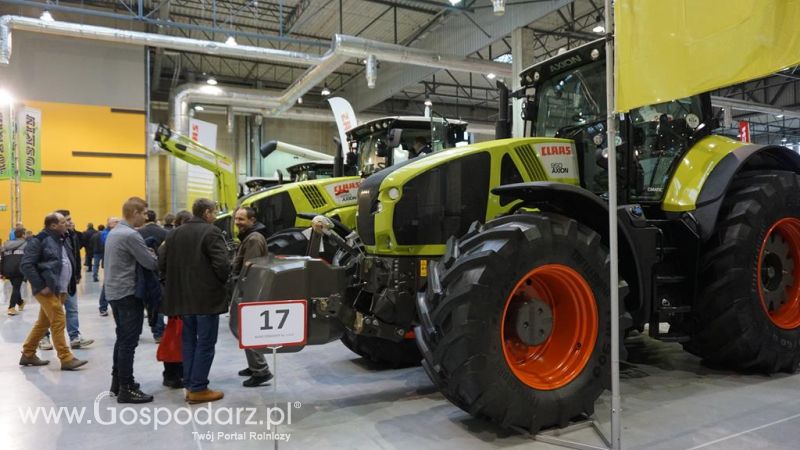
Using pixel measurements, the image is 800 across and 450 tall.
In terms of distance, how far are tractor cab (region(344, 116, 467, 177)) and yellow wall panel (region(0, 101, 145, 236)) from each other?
13284 mm

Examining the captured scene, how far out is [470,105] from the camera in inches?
1009

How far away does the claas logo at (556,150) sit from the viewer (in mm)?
4523

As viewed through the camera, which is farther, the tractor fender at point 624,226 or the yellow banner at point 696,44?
the tractor fender at point 624,226

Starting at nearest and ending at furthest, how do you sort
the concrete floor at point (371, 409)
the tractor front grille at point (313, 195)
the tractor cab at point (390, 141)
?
the concrete floor at point (371, 409) → the tractor cab at point (390, 141) → the tractor front grille at point (313, 195)

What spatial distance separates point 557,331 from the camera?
12.8 feet

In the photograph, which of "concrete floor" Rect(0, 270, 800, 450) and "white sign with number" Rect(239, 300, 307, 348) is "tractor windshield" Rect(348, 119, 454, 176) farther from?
"white sign with number" Rect(239, 300, 307, 348)

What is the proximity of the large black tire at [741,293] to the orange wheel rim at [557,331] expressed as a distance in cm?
145

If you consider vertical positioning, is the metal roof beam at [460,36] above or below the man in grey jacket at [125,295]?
above

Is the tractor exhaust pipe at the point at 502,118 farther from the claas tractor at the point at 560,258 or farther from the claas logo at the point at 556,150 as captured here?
the claas logo at the point at 556,150

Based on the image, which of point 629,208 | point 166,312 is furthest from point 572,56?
point 166,312

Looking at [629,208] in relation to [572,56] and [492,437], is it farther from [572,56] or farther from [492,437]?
[492,437]

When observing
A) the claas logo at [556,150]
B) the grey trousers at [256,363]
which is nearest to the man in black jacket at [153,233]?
the grey trousers at [256,363]

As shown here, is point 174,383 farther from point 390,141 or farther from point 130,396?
point 390,141

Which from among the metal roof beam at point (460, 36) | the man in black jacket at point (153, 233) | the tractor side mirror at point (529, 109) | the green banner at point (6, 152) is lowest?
the man in black jacket at point (153, 233)
